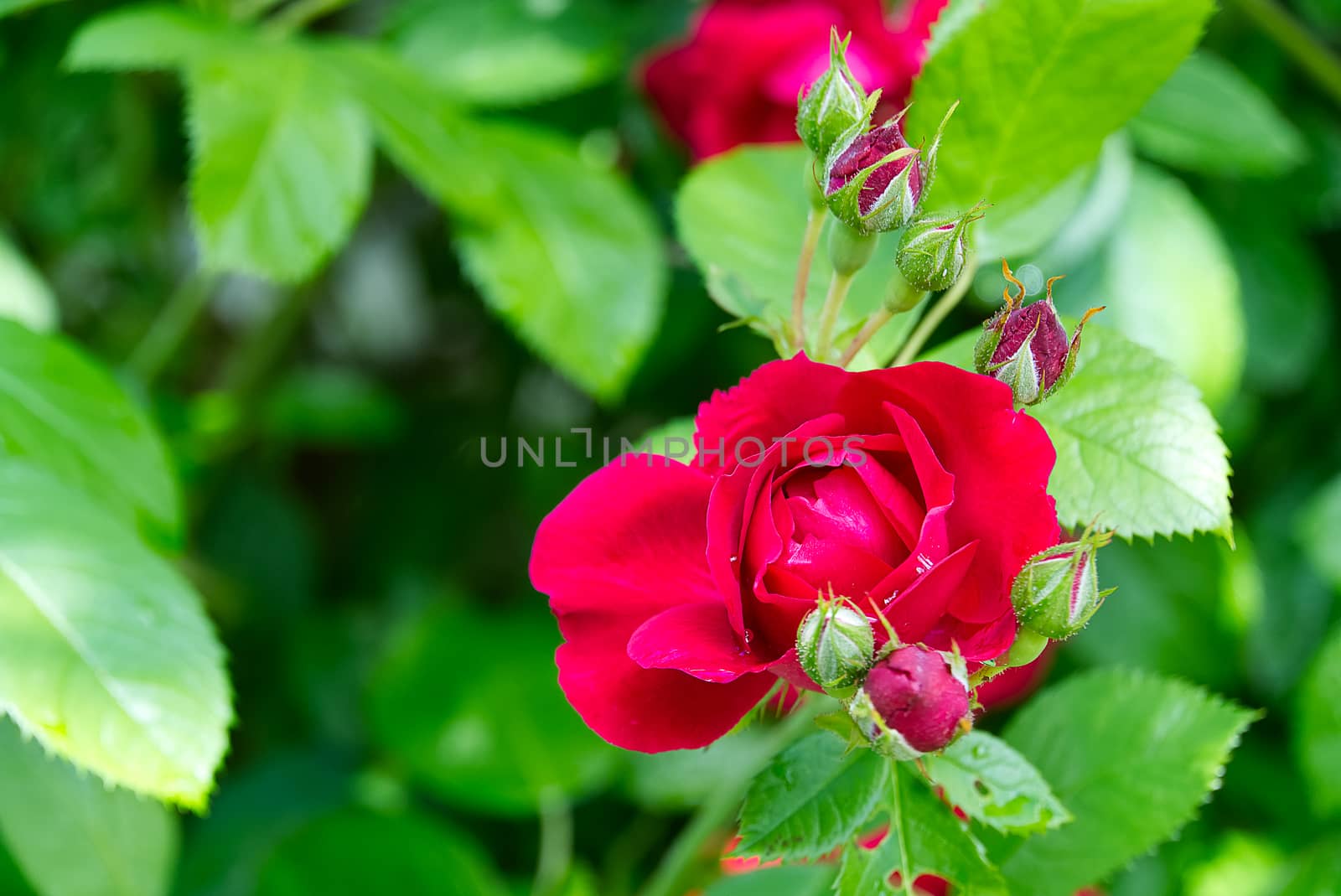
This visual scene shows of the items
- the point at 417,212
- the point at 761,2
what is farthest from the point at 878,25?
the point at 417,212

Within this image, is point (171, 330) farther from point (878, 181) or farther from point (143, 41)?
point (878, 181)

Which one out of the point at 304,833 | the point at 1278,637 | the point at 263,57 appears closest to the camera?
Result: the point at 263,57

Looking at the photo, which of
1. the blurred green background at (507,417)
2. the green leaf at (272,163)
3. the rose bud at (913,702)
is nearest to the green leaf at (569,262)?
the blurred green background at (507,417)

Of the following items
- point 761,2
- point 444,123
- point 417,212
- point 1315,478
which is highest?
point 761,2

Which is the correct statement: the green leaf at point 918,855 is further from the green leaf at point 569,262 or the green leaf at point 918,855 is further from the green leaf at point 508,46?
the green leaf at point 508,46

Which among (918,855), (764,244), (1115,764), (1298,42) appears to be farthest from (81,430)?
(1298,42)

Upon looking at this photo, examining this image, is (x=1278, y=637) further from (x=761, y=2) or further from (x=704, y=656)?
(x=704, y=656)

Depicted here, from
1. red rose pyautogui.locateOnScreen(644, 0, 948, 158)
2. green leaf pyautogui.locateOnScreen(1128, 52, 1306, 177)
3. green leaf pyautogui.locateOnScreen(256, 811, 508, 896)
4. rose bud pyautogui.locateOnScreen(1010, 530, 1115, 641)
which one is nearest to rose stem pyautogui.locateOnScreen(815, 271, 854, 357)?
rose bud pyautogui.locateOnScreen(1010, 530, 1115, 641)
